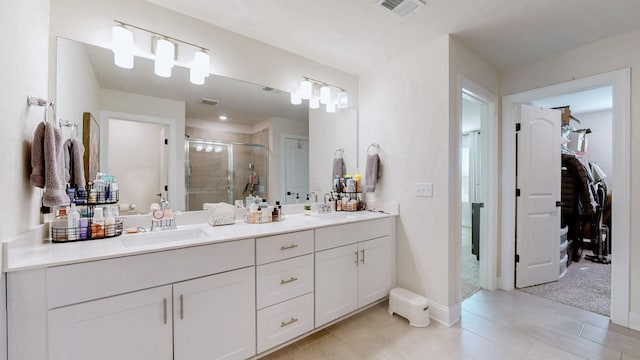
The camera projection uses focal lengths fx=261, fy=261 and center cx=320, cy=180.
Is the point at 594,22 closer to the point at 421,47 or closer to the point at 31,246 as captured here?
the point at 421,47

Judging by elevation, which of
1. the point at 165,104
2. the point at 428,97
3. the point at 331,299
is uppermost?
the point at 428,97

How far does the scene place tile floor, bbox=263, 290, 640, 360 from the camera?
5.96ft

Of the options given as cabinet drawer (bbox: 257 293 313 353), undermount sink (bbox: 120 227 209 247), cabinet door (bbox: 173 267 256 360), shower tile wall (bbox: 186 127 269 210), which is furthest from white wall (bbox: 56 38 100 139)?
cabinet drawer (bbox: 257 293 313 353)

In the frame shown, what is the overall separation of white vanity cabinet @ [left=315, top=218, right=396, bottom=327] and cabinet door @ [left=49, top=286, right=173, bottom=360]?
1020 millimetres

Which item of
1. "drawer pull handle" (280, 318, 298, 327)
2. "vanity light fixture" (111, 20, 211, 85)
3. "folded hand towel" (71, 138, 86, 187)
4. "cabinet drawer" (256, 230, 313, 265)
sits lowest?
"drawer pull handle" (280, 318, 298, 327)

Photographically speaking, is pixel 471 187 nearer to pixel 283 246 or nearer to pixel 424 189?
pixel 424 189

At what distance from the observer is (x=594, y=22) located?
2010 millimetres

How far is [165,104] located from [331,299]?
1.95m

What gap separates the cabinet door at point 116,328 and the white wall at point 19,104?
0.32 ft

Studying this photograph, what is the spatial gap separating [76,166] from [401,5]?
7.45 feet

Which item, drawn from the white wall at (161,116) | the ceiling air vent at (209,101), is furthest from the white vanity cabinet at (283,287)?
the ceiling air vent at (209,101)

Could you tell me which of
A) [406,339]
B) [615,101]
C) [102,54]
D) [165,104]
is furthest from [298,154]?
[615,101]

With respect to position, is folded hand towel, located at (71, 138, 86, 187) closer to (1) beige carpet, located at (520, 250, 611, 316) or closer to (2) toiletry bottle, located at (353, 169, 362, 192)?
(2) toiletry bottle, located at (353, 169, 362, 192)

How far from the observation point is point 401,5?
180cm
